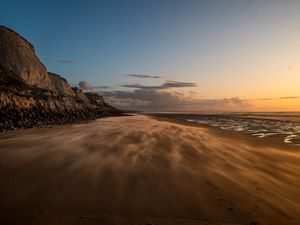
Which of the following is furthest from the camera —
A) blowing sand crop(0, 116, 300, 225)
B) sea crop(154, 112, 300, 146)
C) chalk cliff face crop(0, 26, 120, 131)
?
chalk cliff face crop(0, 26, 120, 131)

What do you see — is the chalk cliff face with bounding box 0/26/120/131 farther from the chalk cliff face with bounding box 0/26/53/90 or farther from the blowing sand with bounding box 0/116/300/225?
the blowing sand with bounding box 0/116/300/225

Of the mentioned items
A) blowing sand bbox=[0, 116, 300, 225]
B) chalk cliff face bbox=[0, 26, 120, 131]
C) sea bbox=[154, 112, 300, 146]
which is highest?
chalk cliff face bbox=[0, 26, 120, 131]

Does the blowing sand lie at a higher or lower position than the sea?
higher

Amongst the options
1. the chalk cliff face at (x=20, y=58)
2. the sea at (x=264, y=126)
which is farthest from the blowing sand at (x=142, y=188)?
the chalk cliff face at (x=20, y=58)

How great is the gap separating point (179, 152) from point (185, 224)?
684 centimetres

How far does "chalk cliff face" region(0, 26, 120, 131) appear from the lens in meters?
23.6

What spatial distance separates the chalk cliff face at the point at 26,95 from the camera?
23578 millimetres

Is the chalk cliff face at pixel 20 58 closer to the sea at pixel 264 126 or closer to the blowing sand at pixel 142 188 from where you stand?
the sea at pixel 264 126

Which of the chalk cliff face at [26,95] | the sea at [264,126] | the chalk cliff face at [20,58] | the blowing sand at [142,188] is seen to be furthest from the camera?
the chalk cliff face at [20,58]

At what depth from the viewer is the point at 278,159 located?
11016mm

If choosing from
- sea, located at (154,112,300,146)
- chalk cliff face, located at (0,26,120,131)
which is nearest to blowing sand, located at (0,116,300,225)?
sea, located at (154,112,300,146)

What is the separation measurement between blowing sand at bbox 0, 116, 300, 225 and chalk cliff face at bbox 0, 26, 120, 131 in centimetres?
1141

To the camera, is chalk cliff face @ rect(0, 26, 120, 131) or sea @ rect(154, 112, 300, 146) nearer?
sea @ rect(154, 112, 300, 146)

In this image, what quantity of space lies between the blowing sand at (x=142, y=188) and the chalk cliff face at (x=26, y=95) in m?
11.4
